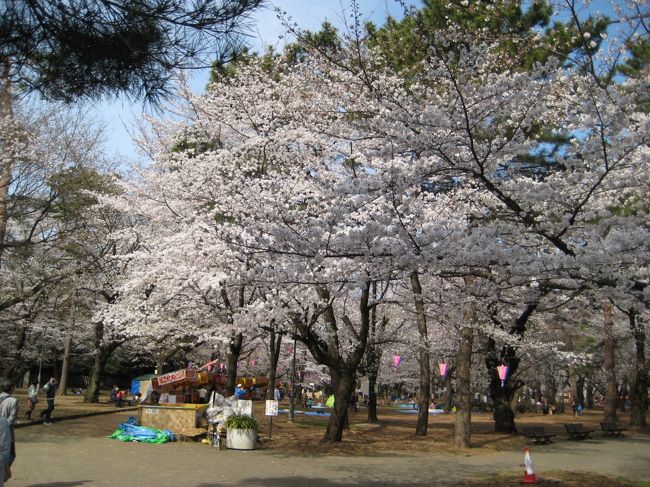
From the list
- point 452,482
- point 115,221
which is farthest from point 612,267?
point 115,221

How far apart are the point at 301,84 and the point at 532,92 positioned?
723 cm

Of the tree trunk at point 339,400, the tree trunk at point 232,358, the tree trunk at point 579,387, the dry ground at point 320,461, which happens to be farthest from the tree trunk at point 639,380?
the tree trunk at point 579,387

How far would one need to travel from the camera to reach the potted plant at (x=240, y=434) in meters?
14.2

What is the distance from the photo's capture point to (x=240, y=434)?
14195 millimetres

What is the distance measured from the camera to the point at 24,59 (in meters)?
5.40

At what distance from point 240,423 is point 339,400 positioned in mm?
2860

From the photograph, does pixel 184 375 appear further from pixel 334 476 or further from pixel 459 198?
pixel 459 198

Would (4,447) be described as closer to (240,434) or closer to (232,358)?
(240,434)

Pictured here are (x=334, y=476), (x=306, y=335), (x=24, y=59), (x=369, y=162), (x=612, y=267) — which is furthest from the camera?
(x=306, y=335)

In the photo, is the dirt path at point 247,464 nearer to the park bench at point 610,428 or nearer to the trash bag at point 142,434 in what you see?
the trash bag at point 142,434

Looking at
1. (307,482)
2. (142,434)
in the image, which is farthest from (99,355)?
(307,482)

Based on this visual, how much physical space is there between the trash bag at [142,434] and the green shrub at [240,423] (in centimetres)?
214

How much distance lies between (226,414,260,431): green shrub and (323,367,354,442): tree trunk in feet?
7.98

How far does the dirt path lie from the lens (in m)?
9.41
